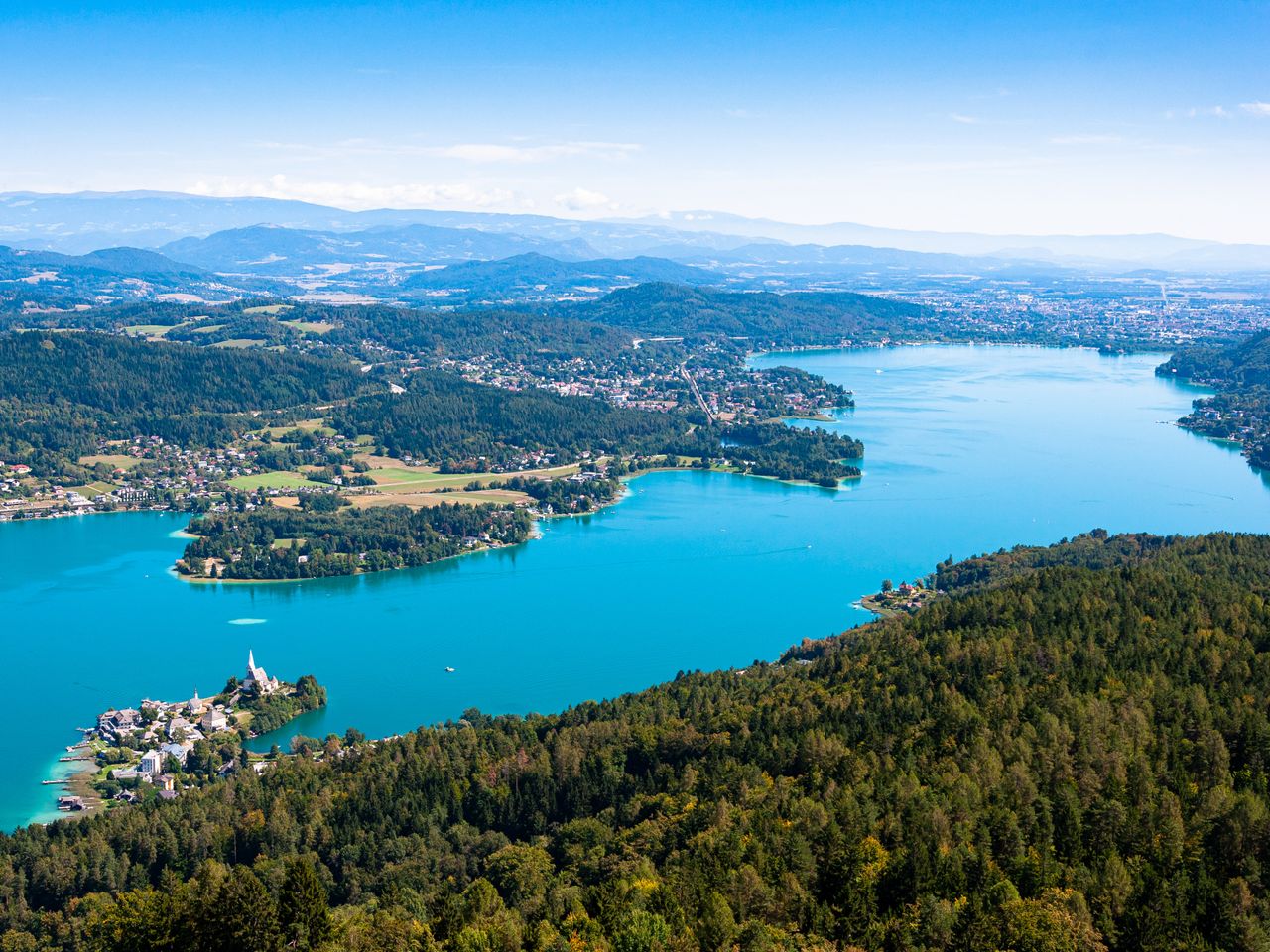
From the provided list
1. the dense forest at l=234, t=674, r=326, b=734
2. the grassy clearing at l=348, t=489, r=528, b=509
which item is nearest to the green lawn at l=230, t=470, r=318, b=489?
the grassy clearing at l=348, t=489, r=528, b=509

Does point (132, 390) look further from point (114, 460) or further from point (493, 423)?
point (493, 423)

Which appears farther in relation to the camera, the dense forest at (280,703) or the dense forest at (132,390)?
the dense forest at (132,390)

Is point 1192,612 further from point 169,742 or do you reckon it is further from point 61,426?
point 61,426

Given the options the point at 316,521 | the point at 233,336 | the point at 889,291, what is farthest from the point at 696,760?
the point at 889,291

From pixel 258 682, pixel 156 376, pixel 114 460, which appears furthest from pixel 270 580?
pixel 156 376

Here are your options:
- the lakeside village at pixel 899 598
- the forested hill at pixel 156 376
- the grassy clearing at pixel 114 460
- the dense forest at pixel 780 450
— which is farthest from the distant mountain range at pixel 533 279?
the lakeside village at pixel 899 598

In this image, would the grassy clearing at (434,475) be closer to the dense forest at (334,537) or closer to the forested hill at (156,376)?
the dense forest at (334,537)
